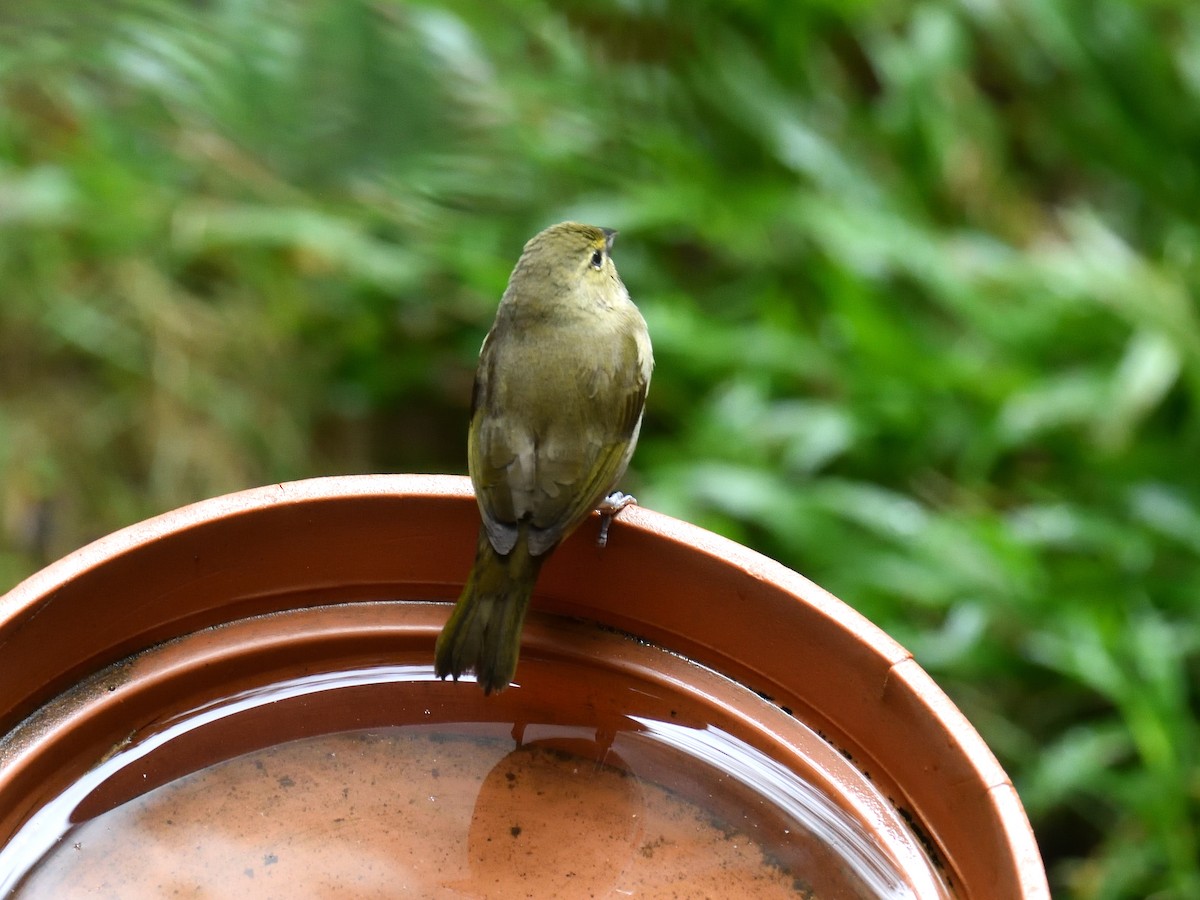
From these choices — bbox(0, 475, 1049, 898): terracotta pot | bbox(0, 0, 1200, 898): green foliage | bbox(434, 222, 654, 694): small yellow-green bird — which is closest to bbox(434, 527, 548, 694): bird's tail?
bbox(434, 222, 654, 694): small yellow-green bird

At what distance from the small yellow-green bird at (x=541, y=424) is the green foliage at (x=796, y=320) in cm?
78

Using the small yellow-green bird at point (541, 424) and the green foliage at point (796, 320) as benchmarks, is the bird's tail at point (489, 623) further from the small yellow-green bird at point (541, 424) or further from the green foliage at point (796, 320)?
the green foliage at point (796, 320)

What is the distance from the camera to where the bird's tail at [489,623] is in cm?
196

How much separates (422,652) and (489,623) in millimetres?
211

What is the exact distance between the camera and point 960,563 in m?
3.44

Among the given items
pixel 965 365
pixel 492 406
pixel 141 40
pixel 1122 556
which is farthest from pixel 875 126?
pixel 141 40

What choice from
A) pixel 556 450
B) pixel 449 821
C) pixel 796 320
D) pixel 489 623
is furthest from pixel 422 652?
pixel 796 320

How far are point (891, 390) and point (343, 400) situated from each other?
1.74m

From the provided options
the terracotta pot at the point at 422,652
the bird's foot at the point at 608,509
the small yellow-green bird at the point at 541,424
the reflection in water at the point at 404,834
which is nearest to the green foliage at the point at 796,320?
the small yellow-green bird at the point at 541,424

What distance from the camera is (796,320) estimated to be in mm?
4172

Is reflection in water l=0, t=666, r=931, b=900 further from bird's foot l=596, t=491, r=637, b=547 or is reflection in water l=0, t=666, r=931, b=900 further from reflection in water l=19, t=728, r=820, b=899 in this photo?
bird's foot l=596, t=491, r=637, b=547

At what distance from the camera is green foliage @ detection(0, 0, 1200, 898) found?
3.49 meters

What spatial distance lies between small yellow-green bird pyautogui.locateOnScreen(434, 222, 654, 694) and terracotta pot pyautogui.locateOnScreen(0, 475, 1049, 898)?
0.10 metres

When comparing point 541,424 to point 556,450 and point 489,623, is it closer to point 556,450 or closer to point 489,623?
point 556,450
